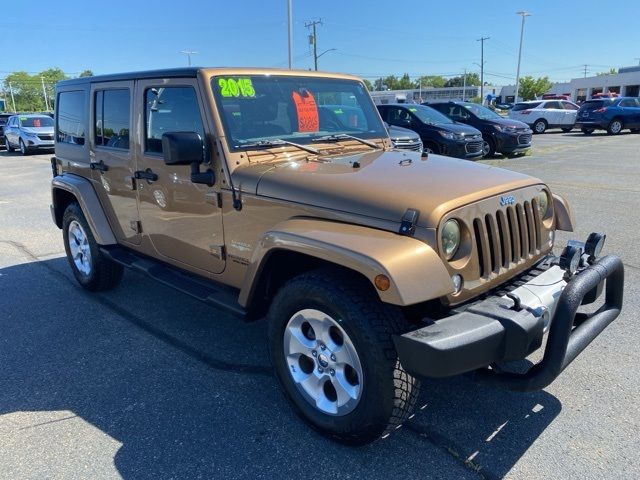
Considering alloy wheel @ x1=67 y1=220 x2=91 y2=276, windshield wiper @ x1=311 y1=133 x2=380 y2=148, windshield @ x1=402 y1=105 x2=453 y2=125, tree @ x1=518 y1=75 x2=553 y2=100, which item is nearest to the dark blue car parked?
windshield @ x1=402 y1=105 x2=453 y2=125

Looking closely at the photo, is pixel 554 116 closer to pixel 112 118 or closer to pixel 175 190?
pixel 112 118

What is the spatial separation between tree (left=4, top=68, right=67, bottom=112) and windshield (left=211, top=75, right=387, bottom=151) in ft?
396

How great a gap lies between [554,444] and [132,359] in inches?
108

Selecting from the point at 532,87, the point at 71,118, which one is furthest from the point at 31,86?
the point at 71,118

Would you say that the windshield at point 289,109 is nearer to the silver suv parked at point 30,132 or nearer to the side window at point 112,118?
the side window at point 112,118

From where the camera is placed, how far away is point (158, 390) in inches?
125

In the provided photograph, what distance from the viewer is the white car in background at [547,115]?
24859 millimetres

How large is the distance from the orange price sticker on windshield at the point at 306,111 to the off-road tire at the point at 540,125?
2471 cm

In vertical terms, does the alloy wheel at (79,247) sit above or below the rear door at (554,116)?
below

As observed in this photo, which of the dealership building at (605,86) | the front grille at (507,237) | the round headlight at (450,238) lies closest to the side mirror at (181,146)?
the round headlight at (450,238)

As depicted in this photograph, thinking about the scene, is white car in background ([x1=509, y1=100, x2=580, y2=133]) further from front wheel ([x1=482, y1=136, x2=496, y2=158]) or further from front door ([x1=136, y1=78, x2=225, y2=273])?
front door ([x1=136, y1=78, x2=225, y2=273])

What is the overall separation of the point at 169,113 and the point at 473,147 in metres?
10.3

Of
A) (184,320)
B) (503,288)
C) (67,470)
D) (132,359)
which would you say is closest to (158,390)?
(132,359)

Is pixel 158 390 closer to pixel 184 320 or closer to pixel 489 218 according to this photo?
pixel 184 320
